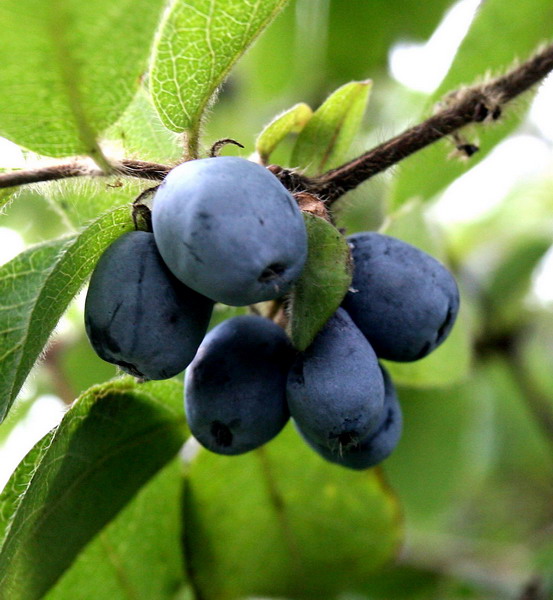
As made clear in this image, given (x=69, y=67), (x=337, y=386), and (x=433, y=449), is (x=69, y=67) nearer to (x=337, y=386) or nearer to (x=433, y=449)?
(x=337, y=386)

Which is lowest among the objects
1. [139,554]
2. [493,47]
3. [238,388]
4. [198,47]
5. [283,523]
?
[283,523]

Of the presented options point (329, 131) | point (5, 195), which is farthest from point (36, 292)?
point (329, 131)

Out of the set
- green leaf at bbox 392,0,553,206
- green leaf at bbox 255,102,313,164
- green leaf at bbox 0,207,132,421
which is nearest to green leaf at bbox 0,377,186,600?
green leaf at bbox 0,207,132,421

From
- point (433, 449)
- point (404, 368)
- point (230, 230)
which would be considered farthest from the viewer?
point (433, 449)

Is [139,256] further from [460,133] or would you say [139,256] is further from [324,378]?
[460,133]

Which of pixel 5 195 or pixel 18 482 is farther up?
pixel 5 195

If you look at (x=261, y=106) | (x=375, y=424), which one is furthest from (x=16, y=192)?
(x=261, y=106)

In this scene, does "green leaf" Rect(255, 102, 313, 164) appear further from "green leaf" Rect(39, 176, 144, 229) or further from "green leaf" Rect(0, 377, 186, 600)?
"green leaf" Rect(0, 377, 186, 600)
